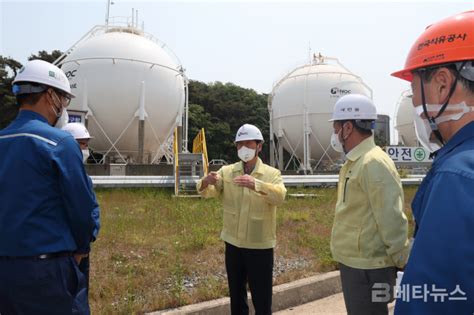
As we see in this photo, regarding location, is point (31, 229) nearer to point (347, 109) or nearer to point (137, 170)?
point (347, 109)

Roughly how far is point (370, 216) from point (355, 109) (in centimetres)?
84

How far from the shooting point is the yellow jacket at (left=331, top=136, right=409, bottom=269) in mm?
2541

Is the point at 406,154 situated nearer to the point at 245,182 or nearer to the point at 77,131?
the point at 245,182

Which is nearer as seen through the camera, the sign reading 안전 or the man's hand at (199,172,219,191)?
the man's hand at (199,172,219,191)

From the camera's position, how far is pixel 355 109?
297 centimetres

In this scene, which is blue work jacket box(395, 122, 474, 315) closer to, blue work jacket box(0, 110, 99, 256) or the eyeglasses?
blue work jacket box(0, 110, 99, 256)

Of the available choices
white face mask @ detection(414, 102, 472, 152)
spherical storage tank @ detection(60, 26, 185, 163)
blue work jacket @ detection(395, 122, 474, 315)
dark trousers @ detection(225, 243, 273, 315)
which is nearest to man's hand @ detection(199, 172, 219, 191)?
dark trousers @ detection(225, 243, 273, 315)

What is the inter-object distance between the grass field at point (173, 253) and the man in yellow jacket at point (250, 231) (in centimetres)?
68

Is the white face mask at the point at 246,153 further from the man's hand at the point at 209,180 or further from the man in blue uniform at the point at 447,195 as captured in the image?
the man in blue uniform at the point at 447,195

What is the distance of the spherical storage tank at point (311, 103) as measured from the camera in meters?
20.6

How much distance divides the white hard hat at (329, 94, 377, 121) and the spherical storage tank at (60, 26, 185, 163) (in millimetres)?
14278

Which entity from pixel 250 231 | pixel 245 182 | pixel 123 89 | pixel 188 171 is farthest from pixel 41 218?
pixel 123 89

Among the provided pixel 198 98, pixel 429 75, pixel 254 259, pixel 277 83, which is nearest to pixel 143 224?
pixel 254 259

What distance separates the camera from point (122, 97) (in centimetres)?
1634
